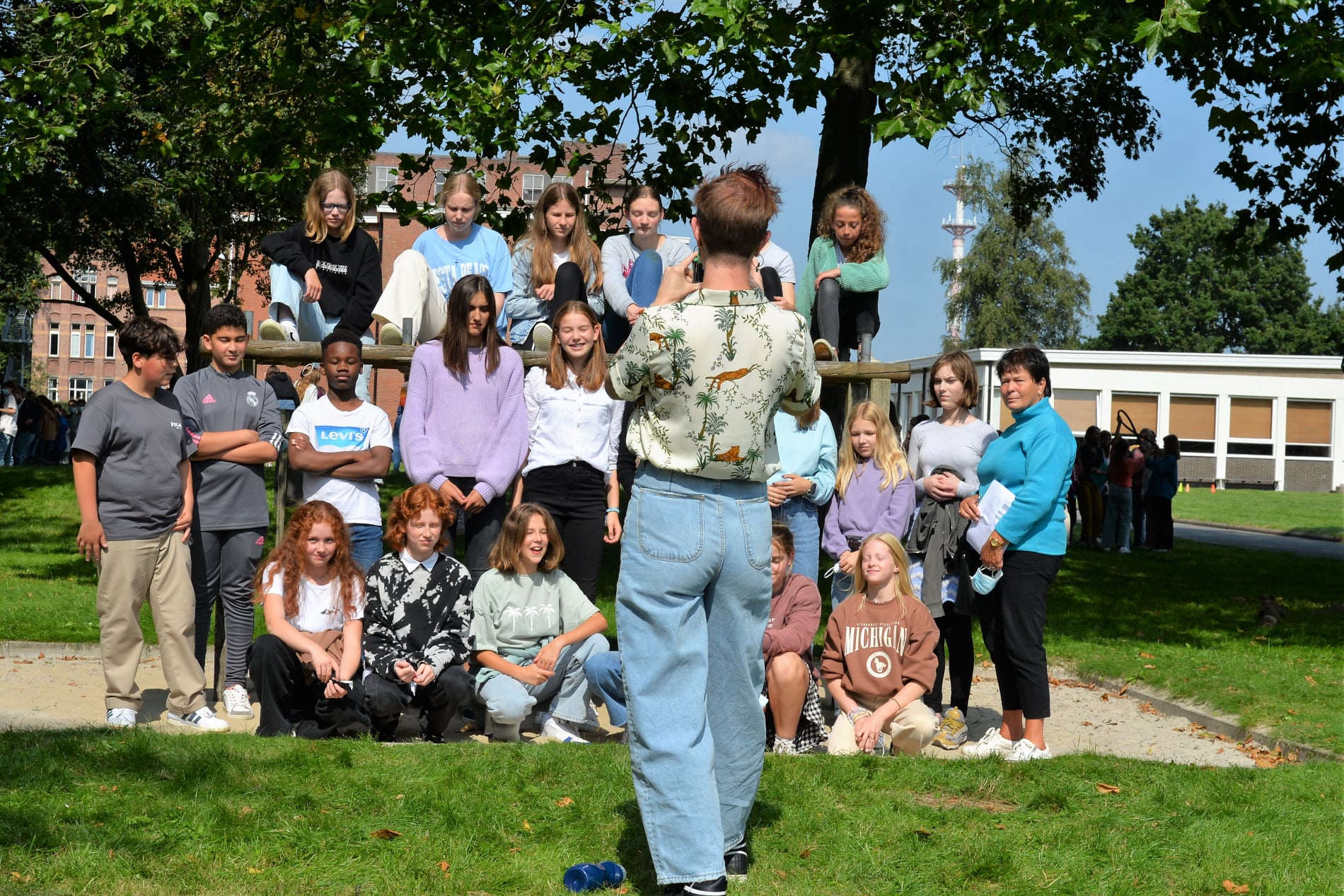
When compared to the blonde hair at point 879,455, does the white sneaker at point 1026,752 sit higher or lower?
lower

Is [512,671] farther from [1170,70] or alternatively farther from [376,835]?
[1170,70]

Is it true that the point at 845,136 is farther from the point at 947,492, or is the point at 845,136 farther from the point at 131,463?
the point at 131,463

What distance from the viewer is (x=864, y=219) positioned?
9492mm

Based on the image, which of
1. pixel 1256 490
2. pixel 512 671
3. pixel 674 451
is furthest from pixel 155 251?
pixel 1256 490

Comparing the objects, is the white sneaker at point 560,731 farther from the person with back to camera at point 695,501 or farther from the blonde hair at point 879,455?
the person with back to camera at point 695,501

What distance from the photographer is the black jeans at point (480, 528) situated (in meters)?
7.79

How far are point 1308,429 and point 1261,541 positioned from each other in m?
29.9

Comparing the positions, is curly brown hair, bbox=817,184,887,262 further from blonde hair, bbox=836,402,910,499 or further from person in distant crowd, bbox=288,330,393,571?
person in distant crowd, bbox=288,330,393,571

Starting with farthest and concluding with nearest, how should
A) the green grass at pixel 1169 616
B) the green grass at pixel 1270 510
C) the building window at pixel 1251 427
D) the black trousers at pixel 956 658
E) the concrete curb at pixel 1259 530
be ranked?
the building window at pixel 1251 427 → the green grass at pixel 1270 510 → the concrete curb at pixel 1259 530 → the green grass at pixel 1169 616 → the black trousers at pixel 956 658

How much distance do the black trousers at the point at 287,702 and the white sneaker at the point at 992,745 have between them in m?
3.18

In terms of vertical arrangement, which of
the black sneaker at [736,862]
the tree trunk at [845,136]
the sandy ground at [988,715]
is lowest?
the sandy ground at [988,715]

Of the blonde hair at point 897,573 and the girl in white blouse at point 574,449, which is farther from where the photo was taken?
the girl in white blouse at point 574,449

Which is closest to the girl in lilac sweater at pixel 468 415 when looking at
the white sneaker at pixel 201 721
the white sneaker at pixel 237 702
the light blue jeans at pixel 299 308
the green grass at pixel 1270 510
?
the light blue jeans at pixel 299 308

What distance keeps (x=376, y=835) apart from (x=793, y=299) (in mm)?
5239
